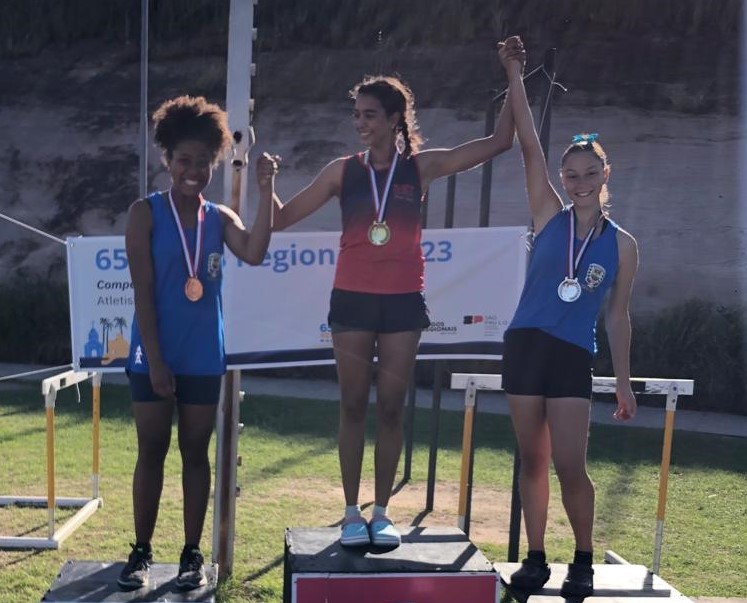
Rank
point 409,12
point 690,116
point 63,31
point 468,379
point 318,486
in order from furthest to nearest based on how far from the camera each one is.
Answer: point 63,31 < point 409,12 < point 690,116 < point 318,486 < point 468,379

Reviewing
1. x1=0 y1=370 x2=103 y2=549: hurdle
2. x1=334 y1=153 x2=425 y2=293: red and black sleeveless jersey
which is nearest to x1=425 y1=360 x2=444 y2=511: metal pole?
x1=0 y1=370 x2=103 y2=549: hurdle

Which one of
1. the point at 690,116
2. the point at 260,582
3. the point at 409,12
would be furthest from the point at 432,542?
the point at 409,12

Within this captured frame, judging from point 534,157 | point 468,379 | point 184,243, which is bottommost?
point 468,379

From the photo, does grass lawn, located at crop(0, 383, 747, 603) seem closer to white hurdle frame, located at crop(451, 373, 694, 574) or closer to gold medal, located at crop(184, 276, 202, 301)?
white hurdle frame, located at crop(451, 373, 694, 574)

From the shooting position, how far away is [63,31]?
17.6 metres

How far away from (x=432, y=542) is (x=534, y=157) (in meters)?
1.60

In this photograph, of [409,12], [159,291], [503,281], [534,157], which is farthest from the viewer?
[409,12]

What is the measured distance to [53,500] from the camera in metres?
5.18

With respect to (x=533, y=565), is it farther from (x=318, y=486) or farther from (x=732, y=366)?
(x=732, y=366)

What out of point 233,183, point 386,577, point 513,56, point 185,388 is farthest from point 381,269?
point 233,183

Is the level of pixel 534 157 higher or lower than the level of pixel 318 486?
higher

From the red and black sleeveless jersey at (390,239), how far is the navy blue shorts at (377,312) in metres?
0.03

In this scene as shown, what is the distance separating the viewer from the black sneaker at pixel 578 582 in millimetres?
3493

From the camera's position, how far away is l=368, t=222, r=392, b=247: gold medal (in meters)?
3.53
